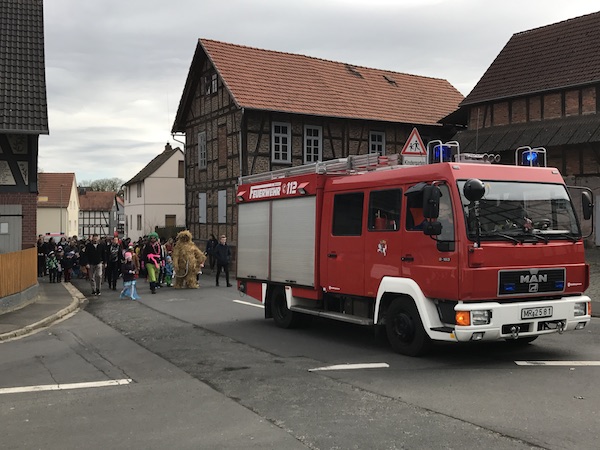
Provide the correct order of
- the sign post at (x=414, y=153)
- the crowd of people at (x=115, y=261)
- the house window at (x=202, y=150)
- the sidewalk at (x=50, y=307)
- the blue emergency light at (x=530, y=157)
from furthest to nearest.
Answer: the house window at (x=202, y=150), the crowd of people at (x=115, y=261), the sidewalk at (x=50, y=307), the sign post at (x=414, y=153), the blue emergency light at (x=530, y=157)

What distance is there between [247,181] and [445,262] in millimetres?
5877

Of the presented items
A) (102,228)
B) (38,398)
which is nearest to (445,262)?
(38,398)

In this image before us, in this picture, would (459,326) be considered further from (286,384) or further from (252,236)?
(252,236)

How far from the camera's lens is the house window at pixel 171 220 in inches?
2144

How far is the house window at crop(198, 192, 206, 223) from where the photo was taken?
33844 millimetres

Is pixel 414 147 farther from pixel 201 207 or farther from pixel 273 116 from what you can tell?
pixel 201 207

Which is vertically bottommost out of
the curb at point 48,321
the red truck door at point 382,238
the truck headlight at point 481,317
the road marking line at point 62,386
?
the curb at point 48,321

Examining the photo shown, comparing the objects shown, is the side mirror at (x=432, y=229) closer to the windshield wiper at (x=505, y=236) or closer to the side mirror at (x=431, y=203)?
the side mirror at (x=431, y=203)

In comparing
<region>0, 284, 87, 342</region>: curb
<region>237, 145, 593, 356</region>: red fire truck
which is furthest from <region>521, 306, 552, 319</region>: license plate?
<region>0, 284, 87, 342</region>: curb

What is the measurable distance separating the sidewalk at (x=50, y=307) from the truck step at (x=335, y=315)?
5.07 meters

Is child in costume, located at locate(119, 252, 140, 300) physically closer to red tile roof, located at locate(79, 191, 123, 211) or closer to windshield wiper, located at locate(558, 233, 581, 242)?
windshield wiper, located at locate(558, 233, 581, 242)

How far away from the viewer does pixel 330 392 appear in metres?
6.72

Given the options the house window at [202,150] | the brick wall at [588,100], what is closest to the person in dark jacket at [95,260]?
the house window at [202,150]

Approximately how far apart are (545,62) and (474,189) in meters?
20.8
